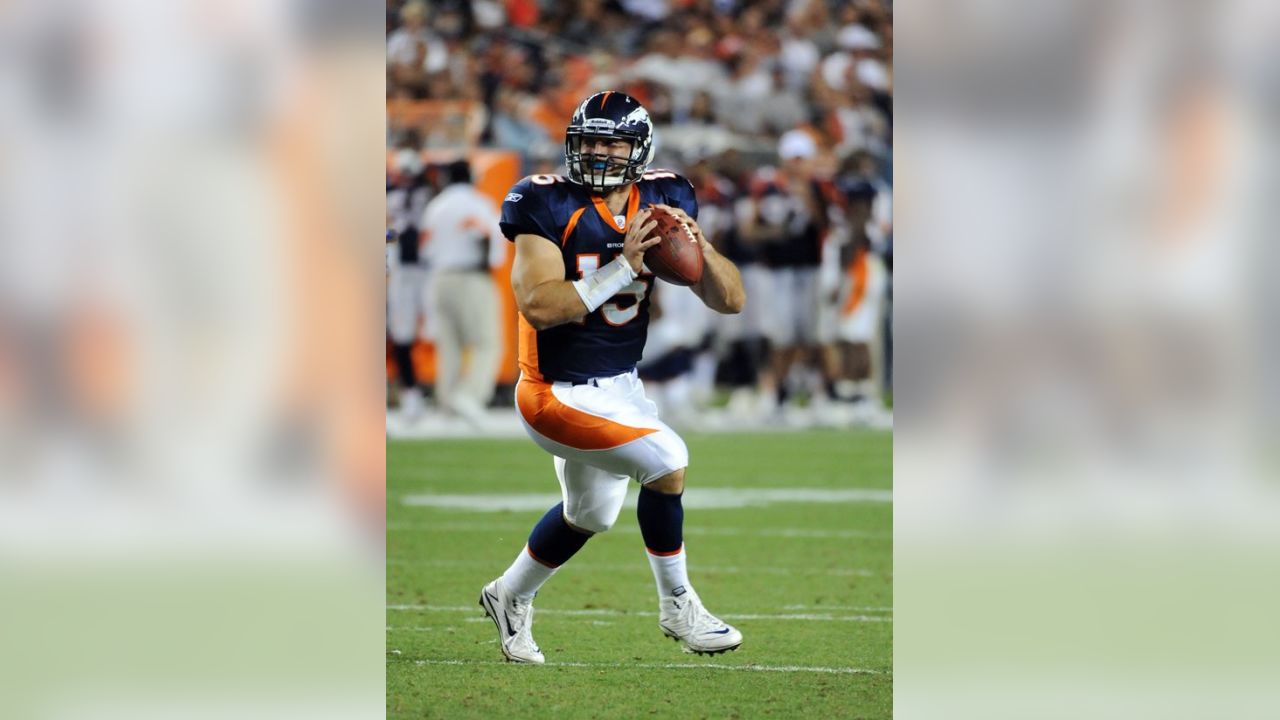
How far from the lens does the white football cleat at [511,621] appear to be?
411cm

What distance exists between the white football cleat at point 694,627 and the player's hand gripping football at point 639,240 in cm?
83

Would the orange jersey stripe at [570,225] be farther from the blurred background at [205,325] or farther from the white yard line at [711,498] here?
the white yard line at [711,498]

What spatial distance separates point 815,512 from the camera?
7.03 m

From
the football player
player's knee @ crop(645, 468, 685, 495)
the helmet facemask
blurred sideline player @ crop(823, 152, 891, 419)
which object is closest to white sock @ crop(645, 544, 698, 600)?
the football player

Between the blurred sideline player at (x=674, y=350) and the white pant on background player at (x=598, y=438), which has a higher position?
the white pant on background player at (x=598, y=438)

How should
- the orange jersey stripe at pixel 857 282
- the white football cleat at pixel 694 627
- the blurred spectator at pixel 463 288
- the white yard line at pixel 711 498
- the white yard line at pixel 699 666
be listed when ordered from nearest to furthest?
the white football cleat at pixel 694 627 → the white yard line at pixel 699 666 → the white yard line at pixel 711 498 → the blurred spectator at pixel 463 288 → the orange jersey stripe at pixel 857 282

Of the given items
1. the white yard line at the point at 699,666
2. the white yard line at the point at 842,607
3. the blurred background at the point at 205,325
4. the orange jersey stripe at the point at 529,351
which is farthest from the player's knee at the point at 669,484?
the blurred background at the point at 205,325

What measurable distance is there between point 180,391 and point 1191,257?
130 centimetres

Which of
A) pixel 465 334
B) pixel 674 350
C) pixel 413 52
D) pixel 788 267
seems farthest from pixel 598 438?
pixel 413 52

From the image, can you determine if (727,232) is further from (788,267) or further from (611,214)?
(611,214)

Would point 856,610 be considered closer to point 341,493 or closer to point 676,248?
point 676,248

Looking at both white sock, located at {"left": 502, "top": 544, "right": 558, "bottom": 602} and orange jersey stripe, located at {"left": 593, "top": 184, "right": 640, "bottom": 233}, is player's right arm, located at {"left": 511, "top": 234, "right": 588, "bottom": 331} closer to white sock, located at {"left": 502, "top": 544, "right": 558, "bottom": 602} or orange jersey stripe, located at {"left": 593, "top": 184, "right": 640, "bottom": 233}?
orange jersey stripe, located at {"left": 593, "top": 184, "right": 640, "bottom": 233}

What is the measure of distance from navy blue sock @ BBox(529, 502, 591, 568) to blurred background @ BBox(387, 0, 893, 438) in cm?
584

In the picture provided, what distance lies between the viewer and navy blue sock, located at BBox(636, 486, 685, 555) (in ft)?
13.0
